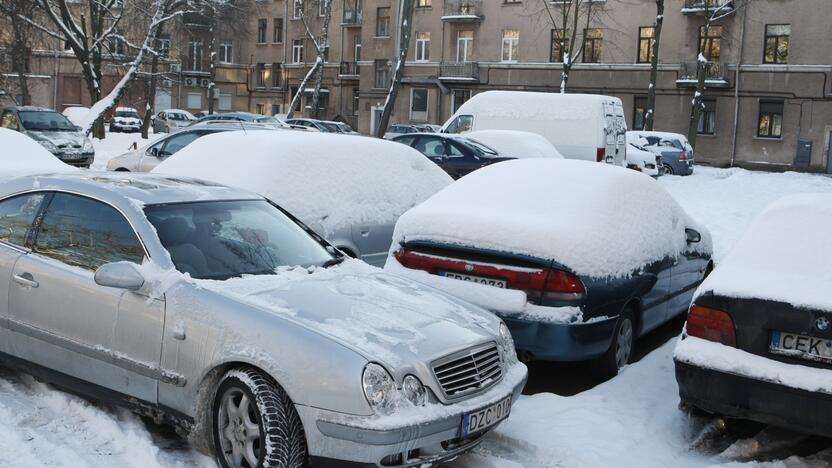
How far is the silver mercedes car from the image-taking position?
12.5 feet

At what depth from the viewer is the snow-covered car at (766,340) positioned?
437 centimetres

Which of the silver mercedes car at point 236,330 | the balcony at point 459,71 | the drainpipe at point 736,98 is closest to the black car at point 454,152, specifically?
the silver mercedes car at point 236,330

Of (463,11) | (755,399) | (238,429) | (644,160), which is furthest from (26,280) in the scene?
(463,11)

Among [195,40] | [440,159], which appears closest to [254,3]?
[195,40]

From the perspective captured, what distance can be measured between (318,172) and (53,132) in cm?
1660

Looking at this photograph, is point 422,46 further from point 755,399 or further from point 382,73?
point 755,399

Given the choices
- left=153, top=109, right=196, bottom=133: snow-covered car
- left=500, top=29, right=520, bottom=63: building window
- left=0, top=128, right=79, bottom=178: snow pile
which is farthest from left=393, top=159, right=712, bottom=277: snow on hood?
left=153, top=109, right=196, bottom=133: snow-covered car

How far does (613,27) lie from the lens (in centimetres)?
4212

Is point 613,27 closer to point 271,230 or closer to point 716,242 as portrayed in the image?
point 716,242

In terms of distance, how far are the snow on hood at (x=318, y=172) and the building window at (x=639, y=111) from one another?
34.8 metres

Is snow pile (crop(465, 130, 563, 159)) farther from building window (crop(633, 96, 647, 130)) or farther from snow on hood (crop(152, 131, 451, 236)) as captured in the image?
building window (crop(633, 96, 647, 130))

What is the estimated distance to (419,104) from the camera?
4869 centimetres

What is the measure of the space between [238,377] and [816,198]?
4099 mm

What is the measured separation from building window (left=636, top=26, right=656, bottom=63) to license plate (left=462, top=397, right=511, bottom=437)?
39.4 m
